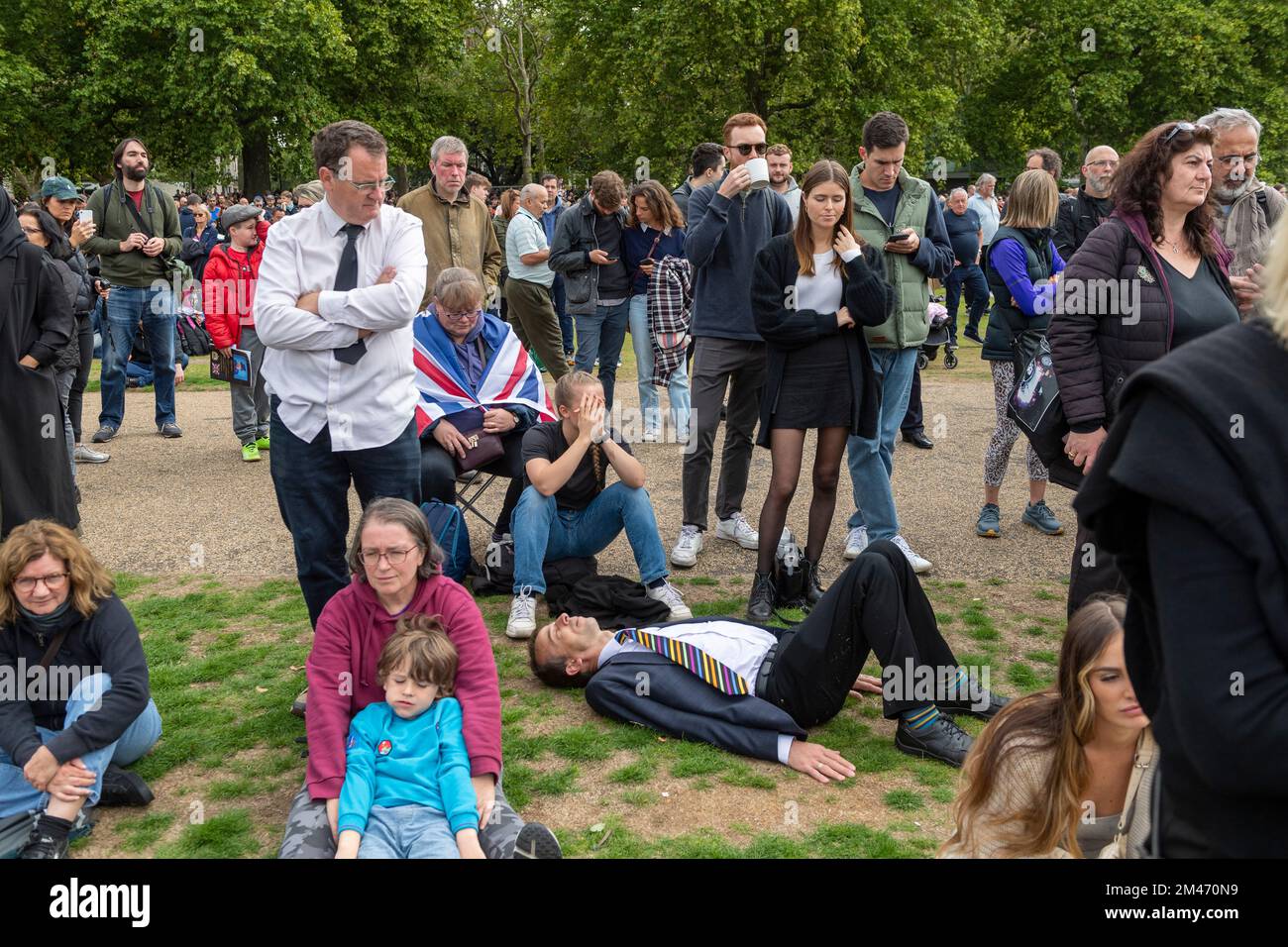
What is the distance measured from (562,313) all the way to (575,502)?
8.07 metres

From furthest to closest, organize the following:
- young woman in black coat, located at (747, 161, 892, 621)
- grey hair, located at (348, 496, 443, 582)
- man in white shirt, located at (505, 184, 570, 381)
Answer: man in white shirt, located at (505, 184, 570, 381)
young woman in black coat, located at (747, 161, 892, 621)
grey hair, located at (348, 496, 443, 582)

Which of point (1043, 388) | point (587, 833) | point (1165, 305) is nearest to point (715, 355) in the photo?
point (1043, 388)

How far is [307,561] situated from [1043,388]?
321 centimetres

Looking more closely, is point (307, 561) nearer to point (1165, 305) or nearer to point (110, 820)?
point (110, 820)

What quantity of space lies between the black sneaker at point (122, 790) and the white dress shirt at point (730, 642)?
184 cm

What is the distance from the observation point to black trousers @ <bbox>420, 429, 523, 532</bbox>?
6.33 metres

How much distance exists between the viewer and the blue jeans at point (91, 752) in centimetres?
392

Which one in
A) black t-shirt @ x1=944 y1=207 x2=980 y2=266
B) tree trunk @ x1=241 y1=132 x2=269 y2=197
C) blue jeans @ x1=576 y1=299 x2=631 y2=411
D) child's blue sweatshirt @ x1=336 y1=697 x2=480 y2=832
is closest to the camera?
child's blue sweatshirt @ x1=336 y1=697 x2=480 y2=832

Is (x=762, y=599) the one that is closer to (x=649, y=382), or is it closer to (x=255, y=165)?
(x=649, y=382)

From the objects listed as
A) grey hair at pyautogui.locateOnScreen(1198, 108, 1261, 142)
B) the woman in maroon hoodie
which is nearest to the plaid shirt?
grey hair at pyautogui.locateOnScreen(1198, 108, 1261, 142)

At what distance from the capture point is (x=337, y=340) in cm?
446

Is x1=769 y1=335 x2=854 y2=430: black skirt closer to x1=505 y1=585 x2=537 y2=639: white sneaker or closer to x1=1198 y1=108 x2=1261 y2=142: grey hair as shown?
x1=505 y1=585 x2=537 y2=639: white sneaker

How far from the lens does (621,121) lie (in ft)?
109

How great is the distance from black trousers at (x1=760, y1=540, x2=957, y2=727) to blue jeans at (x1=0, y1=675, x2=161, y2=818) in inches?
93.2
